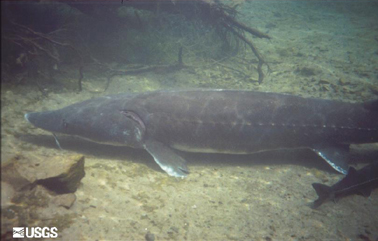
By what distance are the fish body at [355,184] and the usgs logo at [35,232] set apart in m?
3.65

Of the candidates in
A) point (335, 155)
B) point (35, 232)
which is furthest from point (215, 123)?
point (35, 232)

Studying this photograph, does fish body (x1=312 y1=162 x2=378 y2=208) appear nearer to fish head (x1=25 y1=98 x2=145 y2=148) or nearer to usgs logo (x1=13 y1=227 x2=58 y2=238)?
fish head (x1=25 y1=98 x2=145 y2=148)

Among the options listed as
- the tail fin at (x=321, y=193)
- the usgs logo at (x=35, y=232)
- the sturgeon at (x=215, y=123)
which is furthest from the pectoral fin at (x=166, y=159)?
the tail fin at (x=321, y=193)

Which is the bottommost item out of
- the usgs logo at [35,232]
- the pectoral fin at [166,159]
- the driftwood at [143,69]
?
the pectoral fin at [166,159]

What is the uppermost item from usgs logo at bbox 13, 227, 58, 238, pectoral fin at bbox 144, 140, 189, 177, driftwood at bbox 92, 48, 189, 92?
driftwood at bbox 92, 48, 189, 92

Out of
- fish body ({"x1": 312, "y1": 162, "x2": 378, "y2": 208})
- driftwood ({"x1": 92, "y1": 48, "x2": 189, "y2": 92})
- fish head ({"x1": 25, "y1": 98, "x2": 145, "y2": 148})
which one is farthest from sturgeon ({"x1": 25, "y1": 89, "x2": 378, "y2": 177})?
driftwood ({"x1": 92, "y1": 48, "x2": 189, "y2": 92})

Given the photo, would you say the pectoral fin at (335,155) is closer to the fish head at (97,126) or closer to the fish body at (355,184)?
the fish body at (355,184)

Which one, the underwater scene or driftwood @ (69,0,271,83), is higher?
driftwood @ (69,0,271,83)

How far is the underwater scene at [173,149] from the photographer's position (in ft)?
9.13

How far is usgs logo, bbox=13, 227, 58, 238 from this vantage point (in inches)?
84.6

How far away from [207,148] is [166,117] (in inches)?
38.3

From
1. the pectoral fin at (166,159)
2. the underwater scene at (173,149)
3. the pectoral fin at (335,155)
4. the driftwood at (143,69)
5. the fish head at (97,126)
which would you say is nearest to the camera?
the underwater scene at (173,149)

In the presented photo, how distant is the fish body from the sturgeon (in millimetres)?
541

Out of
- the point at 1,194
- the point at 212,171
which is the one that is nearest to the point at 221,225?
the point at 212,171
